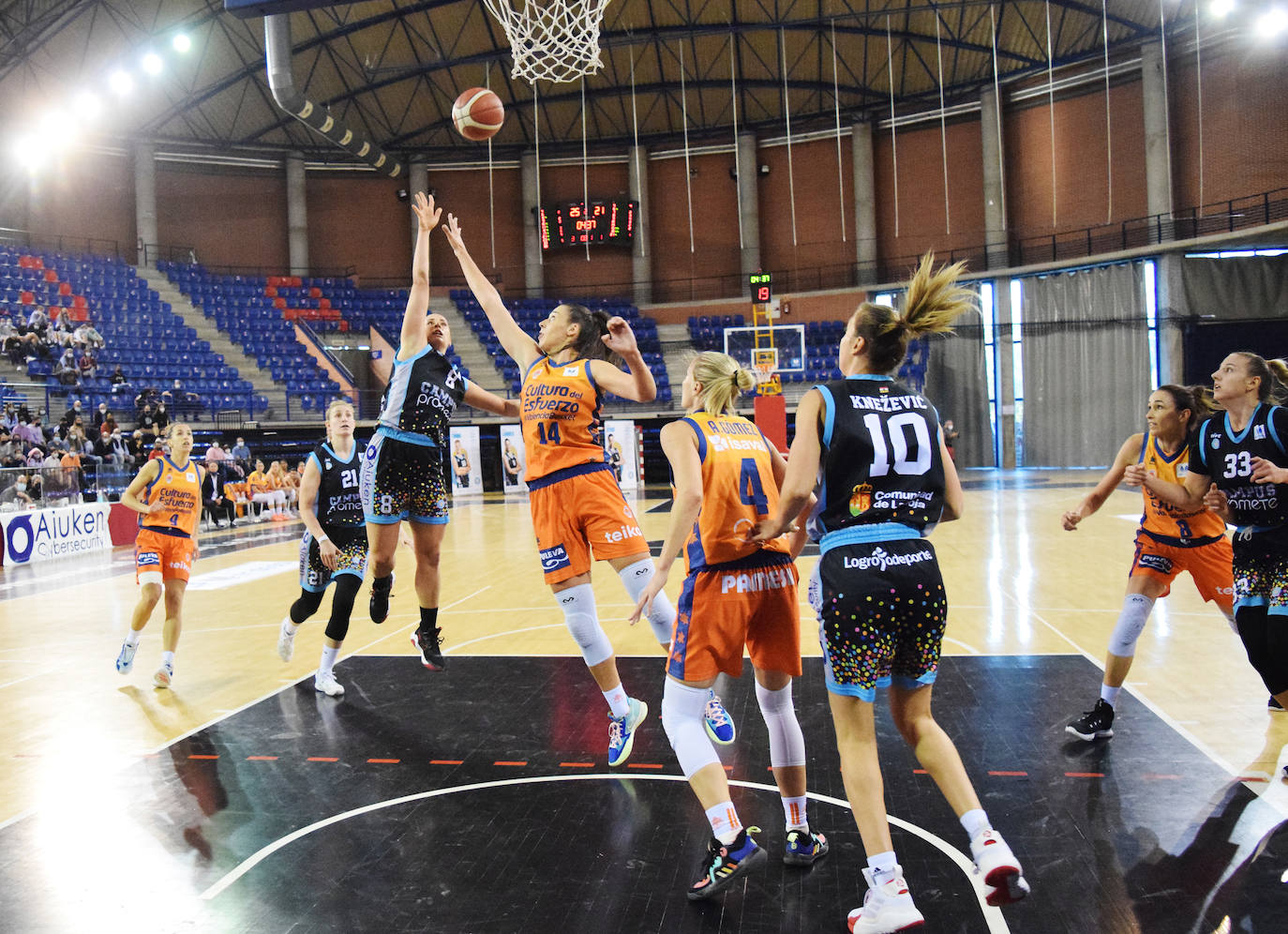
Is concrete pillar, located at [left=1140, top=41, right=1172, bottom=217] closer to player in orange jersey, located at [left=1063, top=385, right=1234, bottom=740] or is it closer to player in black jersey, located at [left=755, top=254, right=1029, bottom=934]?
player in orange jersey, located at [left=1063, top=385, right=1234, bottom=740]

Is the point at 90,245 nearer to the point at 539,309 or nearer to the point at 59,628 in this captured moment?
the point at 539,309

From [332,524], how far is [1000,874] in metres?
4.79

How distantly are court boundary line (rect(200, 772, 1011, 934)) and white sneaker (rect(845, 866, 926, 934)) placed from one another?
0.99 ft

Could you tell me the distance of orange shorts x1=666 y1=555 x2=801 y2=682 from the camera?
334 cm

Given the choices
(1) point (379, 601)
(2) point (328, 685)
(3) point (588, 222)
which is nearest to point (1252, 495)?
(1) point (379, 601)

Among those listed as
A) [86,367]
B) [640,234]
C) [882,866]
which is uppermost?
[640,234]

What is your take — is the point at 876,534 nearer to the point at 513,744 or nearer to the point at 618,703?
the point at 618,703

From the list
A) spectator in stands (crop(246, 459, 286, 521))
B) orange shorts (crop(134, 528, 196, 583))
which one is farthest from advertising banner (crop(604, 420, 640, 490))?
orange shorts (crop(134, 528, 196, 583))

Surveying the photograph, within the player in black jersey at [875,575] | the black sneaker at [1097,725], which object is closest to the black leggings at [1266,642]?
the black sneaker at [1097,725]

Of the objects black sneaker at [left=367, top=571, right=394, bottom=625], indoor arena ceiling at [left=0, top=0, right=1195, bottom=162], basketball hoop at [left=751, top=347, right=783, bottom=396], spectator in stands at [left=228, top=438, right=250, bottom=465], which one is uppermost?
indoor arena ceiling at [left=0, top=0, right=1195, bottom=162]

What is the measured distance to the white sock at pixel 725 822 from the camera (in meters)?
3.12

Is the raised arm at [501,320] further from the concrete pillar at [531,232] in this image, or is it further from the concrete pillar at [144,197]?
the concrete pillar at [144,197]

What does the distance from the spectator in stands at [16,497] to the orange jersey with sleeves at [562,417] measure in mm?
12628

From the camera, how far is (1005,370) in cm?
2680
